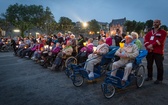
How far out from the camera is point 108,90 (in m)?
4.09

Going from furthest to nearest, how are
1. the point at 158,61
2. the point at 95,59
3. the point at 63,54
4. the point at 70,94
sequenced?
the point at 63,54
the point at 95,59
the point at 158,61
the point at 70,94

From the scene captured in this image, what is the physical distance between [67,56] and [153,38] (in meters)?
3.84

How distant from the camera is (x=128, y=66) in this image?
4.31 m

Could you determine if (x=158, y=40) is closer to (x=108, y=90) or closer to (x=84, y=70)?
(x=108, y=90)

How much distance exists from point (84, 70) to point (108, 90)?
113 cm

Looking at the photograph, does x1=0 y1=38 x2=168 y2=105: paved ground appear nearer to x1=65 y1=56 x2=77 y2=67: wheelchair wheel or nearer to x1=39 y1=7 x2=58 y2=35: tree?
x1=65 y1=56 x2=77 y2=67: wheelchair wheel

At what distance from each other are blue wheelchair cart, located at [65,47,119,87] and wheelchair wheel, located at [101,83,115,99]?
1.08m

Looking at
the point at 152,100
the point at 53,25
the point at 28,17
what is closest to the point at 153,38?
the point at 152,100

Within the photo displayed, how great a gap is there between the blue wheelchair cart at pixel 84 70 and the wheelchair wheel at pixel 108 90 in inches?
42.4

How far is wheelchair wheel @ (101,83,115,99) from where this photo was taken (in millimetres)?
3968

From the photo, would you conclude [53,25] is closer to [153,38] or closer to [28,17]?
[28,17]

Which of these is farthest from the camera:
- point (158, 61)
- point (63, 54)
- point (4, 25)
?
point (4, 25)

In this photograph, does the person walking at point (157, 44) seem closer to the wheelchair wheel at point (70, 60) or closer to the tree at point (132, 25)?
the wheelchair wheel at point (70, 60)

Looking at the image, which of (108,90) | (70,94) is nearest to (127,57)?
(108,90)
